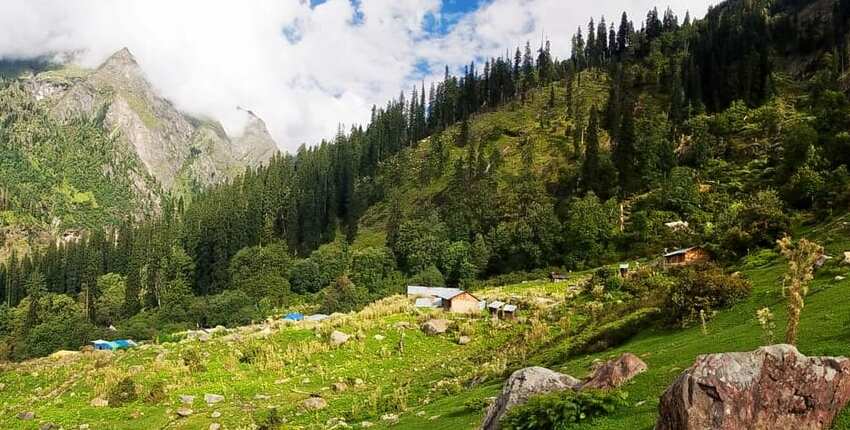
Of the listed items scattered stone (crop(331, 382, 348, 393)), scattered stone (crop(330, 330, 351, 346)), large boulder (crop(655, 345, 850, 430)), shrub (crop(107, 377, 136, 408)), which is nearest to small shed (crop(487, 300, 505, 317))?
scattered stone (crop(330, 330, 351, 346))

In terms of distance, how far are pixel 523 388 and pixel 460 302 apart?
145 ft

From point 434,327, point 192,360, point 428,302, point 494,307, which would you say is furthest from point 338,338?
point 428,302

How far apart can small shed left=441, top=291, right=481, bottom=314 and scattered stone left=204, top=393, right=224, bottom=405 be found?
2789cm

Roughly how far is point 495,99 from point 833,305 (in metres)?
158

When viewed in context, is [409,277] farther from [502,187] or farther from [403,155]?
[403,155]

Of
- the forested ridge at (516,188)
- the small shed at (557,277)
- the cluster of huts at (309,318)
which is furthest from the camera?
the forested ridge at (516,188)

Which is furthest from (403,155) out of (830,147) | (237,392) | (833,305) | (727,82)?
(833,305)

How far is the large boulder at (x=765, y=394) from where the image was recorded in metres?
9.16

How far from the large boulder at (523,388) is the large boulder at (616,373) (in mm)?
691

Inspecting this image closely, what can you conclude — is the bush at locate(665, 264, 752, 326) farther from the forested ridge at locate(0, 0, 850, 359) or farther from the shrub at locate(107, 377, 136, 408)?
the shrub at locate(107, 377, 136, 408)

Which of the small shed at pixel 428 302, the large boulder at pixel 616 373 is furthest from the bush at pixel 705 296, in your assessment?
the small shed at pixel 428 302

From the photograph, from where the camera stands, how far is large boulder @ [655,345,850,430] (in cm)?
916

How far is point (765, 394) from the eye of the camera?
924 centimetres

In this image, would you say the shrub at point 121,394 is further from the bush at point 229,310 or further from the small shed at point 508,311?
the bush at point 229,310
